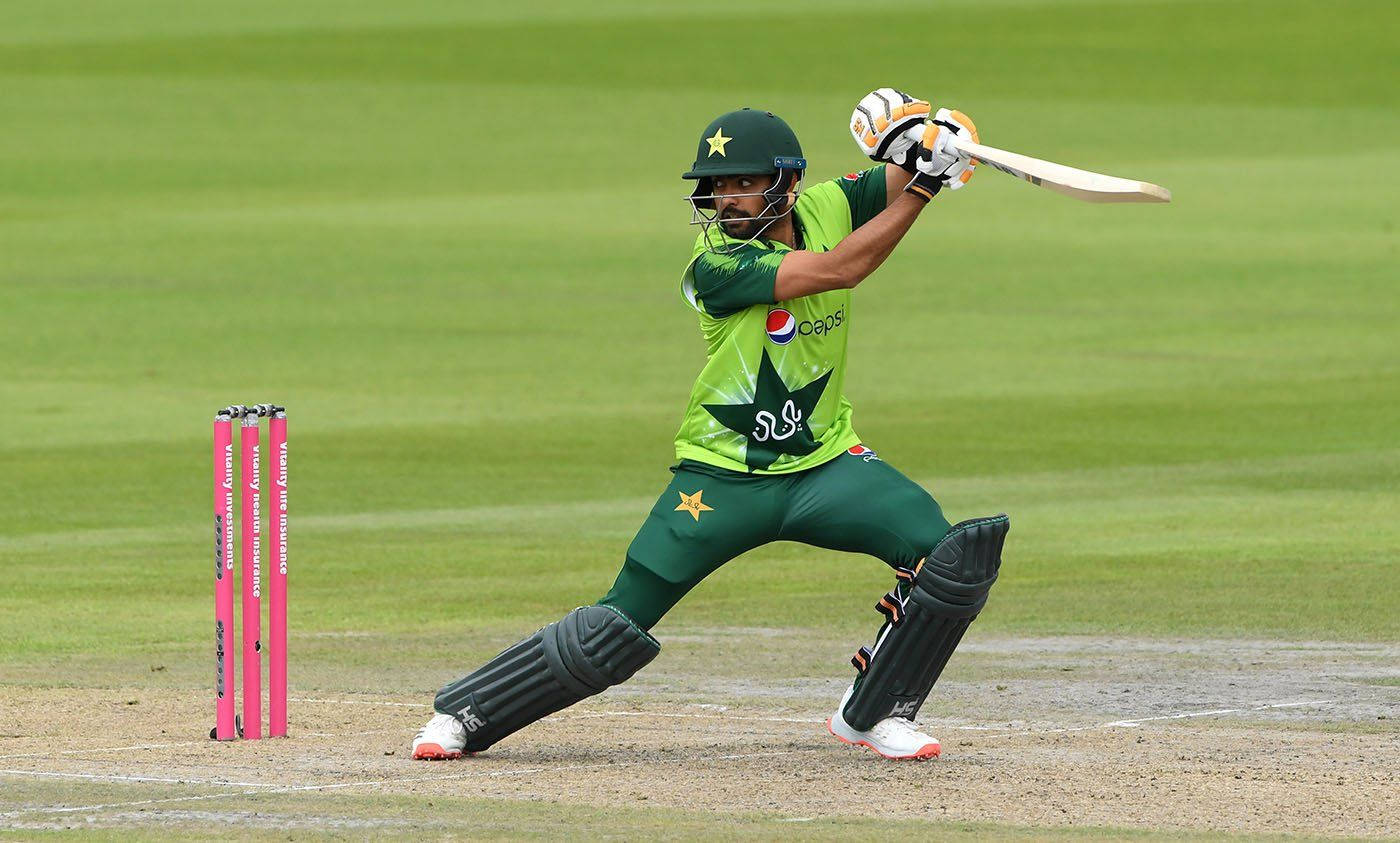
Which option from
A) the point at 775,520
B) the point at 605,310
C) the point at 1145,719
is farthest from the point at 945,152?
the point at 605,310

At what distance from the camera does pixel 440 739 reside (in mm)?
8188

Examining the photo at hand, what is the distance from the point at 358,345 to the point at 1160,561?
14.1m

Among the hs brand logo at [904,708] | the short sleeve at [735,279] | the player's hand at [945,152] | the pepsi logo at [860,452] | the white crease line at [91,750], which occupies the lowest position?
the white crease line at [91,750]

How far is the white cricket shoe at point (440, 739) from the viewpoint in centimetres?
819

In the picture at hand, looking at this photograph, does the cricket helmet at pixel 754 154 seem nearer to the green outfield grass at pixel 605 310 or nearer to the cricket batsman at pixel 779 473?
the cricket batsman at pixel 779 473

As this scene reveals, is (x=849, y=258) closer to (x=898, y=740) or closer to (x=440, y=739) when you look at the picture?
(x=898, y=740)

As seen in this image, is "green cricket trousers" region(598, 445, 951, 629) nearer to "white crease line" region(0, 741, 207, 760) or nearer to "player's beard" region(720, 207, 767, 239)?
"player's beard" region(720, 207, 767, 239)

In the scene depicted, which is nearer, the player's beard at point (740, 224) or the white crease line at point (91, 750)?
the player's beard at point (740, 224)

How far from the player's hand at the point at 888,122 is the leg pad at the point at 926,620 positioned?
45.5 inches

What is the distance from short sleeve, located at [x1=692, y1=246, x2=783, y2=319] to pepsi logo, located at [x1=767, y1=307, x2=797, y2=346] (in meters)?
0.10

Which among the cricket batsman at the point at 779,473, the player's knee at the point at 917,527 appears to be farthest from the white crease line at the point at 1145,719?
the player's knee at the point at 917,527

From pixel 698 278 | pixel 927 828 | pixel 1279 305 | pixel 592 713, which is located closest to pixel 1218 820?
pixel 927 828

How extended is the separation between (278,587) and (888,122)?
2573mm

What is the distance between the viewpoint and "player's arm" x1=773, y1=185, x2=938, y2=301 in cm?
770
